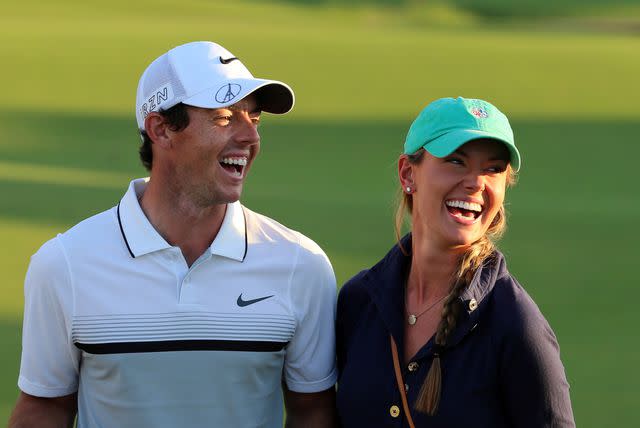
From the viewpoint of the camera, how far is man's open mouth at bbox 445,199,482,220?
3.97 m

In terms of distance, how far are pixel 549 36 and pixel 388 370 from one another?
1978cm

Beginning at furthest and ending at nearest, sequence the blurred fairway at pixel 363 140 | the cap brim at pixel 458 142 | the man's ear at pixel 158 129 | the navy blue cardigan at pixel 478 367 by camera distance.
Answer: the blurred fairway at pixel 363 140, the man's ear at pixel 158 129, the cap brim at pixel 458 142, the navy blue cardigan at pixel 478 367

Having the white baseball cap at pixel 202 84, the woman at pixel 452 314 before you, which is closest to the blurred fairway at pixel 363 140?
the white baseball cap at pixel 202 84

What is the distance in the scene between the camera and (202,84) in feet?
14.0

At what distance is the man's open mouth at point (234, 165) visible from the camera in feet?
14.0

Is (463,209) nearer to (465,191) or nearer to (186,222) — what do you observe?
(465,191)

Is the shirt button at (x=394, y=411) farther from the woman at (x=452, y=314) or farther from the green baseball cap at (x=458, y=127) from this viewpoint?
the green baseball cap at (x=458, y=127)

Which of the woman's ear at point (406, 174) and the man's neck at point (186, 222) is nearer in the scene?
the woman's ear at point (406, 174)

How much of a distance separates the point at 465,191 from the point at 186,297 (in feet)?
3.14

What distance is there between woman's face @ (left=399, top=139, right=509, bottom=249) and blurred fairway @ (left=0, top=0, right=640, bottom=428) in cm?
253

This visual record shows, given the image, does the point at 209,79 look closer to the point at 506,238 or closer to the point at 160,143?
the point at 160,143

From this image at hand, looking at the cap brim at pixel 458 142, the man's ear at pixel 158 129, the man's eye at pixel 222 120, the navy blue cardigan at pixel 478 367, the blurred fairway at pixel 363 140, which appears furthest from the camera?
the blurred fairway at pixel 363 140

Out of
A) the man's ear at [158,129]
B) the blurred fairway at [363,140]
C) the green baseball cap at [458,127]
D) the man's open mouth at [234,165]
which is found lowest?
the blurred fairway at [363,140]

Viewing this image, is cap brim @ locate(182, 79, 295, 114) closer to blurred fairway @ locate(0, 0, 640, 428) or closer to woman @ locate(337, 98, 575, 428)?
woman @ locate(337, 98, 575, 428)
